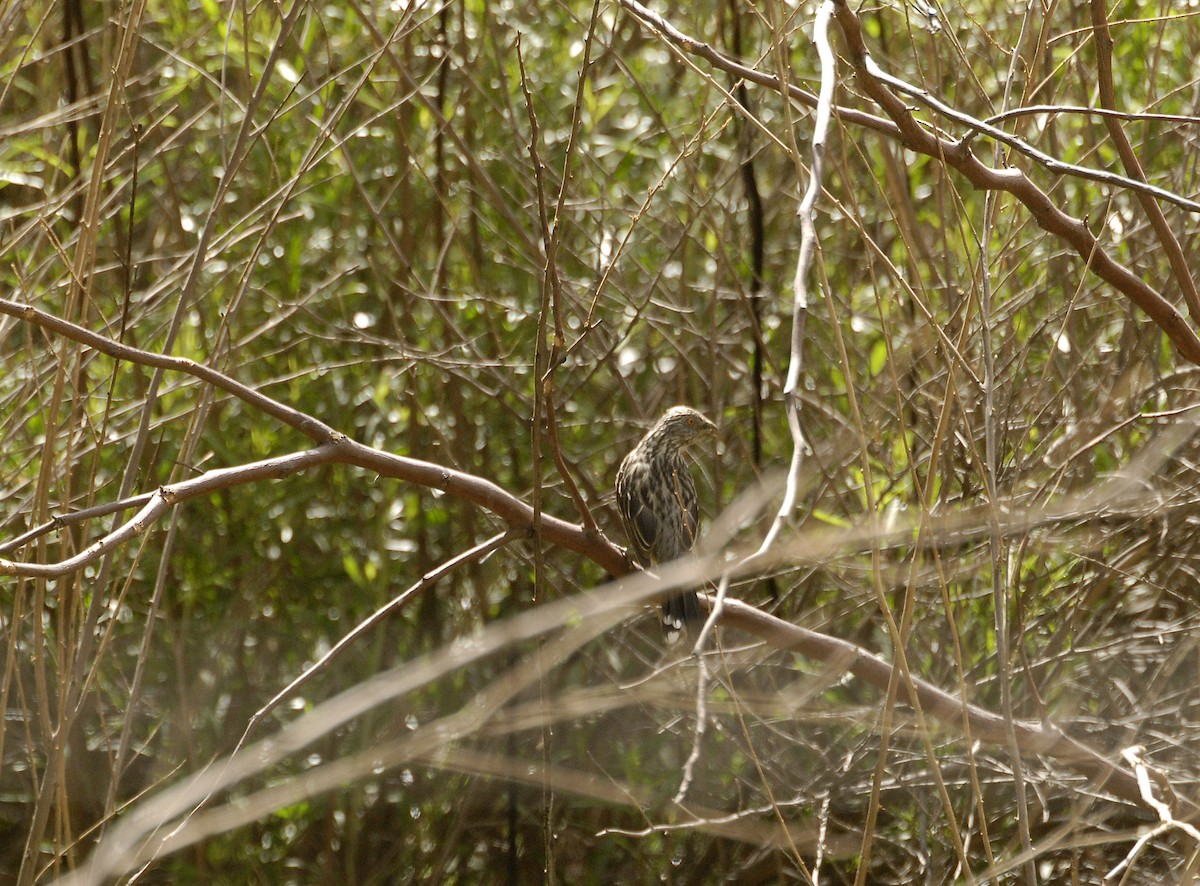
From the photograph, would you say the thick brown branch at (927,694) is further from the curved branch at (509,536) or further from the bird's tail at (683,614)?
the bird's tail at (683,614)

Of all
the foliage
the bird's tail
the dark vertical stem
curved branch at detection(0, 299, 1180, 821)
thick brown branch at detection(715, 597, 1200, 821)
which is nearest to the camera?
curved branch at detection(0, 299, 1180, 821)

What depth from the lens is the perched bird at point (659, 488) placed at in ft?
12.6

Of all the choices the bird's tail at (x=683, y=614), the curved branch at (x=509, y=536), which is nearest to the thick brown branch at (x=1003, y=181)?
the curved branch at (x=509, y=536)

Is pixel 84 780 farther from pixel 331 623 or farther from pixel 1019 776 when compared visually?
pixel 1019 776

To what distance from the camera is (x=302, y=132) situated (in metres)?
4.26

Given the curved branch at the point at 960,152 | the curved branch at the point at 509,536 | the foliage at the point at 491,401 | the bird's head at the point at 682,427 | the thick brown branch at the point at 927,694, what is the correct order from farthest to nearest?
the bird's head at the point at 682,427 → the foliage at the point at 491,401 → the thick brown branch at the point at 927,694 → the curved branch at the point at 960,152 → the curved branch at the point at 509,536

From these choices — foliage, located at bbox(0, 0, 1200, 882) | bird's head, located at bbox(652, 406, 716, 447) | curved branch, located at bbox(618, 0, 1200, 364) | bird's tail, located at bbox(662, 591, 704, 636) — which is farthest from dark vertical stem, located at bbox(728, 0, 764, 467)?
curved branch, located at bbox(618, 0, 1200, 364)

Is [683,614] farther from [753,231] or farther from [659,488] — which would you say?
[753,231]

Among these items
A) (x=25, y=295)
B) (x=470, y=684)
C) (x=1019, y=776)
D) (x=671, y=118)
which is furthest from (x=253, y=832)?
(x=1019, y=776)

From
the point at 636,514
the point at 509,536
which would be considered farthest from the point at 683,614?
the point at 509,536

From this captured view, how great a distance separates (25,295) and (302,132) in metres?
1.84

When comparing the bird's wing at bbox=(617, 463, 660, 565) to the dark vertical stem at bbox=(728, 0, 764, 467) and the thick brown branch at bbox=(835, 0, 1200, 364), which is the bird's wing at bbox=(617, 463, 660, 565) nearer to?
the dark vertical stem at bbox=(728, 0, 764, 467)

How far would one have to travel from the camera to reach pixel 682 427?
3924 millimetres

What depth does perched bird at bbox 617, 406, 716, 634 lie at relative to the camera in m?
3.85
